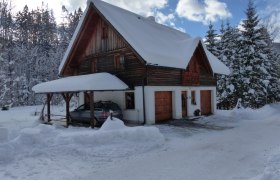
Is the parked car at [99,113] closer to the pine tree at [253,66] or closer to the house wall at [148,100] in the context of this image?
the house wall at [148,100]

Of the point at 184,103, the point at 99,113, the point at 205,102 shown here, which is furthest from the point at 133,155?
the point at 205,102

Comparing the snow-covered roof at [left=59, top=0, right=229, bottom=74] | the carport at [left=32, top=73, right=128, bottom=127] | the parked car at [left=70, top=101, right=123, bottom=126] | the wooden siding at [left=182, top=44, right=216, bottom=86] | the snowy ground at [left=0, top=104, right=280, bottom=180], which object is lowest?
the snowy ground at [left=0, top=104, right=280, bottom=180]

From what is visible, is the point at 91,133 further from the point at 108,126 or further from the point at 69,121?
the point at 69,121

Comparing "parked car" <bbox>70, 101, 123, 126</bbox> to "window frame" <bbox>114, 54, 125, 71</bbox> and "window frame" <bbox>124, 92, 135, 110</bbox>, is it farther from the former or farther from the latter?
"window frame" <bbox>114, 54, 125, 71</bbox>

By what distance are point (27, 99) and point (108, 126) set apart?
3377 centimetres

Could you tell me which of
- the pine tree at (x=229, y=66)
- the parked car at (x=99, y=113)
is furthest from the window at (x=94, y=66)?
the pine tree at (x=229, y=66)

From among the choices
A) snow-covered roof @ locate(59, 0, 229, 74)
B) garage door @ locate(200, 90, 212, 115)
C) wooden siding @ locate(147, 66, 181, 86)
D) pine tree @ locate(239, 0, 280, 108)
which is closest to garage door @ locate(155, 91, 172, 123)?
wooden siding @ locate(147, 66, 181, 86)

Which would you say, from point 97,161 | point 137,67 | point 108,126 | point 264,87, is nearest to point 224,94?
point 264,87

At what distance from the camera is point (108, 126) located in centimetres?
1188

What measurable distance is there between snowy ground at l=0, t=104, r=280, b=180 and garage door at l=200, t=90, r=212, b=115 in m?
11.0

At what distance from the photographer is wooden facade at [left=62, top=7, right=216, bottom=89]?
18.4m

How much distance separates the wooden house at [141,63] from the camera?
58.9 feet

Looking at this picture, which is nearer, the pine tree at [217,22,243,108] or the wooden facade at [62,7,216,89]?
the wooden facade at [62,7,216,89]

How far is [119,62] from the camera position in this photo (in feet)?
65.4
